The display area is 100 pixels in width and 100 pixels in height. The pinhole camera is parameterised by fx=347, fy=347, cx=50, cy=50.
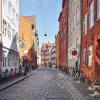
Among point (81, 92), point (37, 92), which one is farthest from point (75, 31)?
point (81, 92)

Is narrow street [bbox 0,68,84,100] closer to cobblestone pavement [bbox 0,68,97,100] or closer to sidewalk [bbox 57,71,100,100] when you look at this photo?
cobblestone pavement [bbox 0,68,97,100]

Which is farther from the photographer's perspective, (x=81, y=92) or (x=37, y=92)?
(x=37, y=92)

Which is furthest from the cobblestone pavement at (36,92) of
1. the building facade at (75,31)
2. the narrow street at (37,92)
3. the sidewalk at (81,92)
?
the building facade at (75,31)

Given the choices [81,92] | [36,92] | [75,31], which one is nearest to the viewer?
[81,92]

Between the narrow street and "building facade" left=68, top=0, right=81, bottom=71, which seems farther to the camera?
"building facade" left=68, top=0, right=81, bottom=71

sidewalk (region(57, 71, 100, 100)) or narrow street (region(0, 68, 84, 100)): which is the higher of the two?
sidewalk (region(57, 71, 100, 100))

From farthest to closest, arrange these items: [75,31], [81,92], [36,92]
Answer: [75,31] → [36,92] → [81,92]

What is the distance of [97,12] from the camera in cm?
2283

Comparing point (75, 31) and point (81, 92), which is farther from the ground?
point (75, 31)

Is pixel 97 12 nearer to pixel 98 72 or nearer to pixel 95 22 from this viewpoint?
pixel 95 22

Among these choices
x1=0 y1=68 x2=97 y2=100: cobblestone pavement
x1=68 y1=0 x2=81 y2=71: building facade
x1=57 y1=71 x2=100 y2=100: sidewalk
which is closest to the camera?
x1=57 y1=71 x2=100 y2=100: sidewalk

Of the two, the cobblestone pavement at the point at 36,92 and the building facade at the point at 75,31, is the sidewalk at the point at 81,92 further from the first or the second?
the building facade at the point at 75,31

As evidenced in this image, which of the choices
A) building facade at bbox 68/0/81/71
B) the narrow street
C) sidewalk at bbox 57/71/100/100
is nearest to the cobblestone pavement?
the narrow street

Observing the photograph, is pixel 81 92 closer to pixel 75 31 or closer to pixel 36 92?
pixel 36 92
